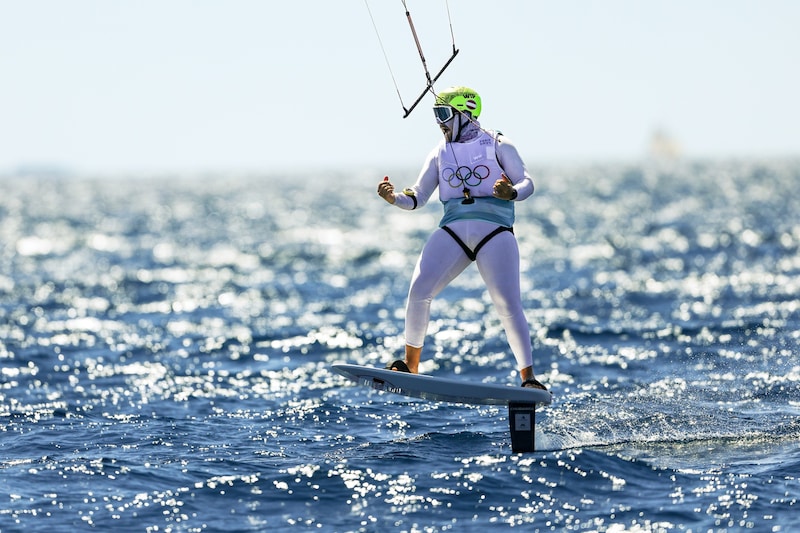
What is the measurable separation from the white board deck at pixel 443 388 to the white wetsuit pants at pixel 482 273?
446 mm

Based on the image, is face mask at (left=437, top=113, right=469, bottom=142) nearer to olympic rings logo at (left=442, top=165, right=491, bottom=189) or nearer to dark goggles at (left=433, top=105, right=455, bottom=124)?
dark goggles at (left=433, top=105, right=455, bottom=124)

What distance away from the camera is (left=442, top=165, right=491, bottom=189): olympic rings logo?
9.65m

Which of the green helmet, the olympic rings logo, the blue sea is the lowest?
the blue sea

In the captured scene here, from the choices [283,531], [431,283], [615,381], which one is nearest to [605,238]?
[615,381]

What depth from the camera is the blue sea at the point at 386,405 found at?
8.25 meters

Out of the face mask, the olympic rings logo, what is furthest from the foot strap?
the face mask

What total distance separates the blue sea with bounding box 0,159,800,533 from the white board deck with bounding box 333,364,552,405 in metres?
0.54

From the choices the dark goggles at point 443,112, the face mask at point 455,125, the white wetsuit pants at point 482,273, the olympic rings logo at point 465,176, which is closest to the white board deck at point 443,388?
the white wetsuit pants at point 482,273

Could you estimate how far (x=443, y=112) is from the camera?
980 cm

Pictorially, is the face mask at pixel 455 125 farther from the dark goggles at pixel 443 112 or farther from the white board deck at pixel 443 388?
the white board deck at pixel 443 388

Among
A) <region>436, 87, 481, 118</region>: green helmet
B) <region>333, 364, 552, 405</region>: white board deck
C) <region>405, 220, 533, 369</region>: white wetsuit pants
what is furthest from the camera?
<region>436, 87, 481, 118</region>: green helmet

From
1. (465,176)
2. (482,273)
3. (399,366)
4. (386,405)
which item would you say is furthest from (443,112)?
(386,405)

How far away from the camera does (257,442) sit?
10.3m

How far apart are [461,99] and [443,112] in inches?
7.8
